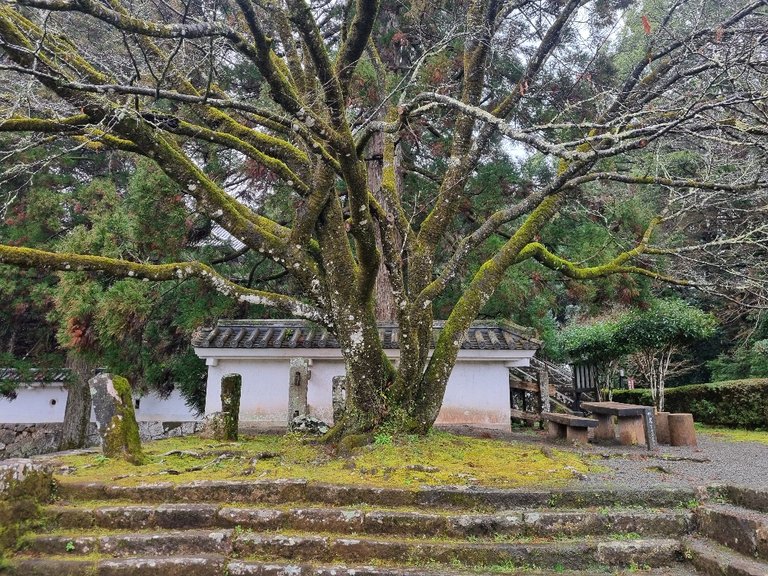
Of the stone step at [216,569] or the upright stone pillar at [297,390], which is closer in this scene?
the stone step at [216,569]

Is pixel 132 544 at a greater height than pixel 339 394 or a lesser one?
lesser

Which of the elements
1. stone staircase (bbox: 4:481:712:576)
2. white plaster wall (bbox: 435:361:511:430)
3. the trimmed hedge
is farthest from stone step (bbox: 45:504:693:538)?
the trimmed hedge

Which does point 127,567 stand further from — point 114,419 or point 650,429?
point 650,429

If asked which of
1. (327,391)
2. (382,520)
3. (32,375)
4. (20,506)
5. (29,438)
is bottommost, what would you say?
(29,438)

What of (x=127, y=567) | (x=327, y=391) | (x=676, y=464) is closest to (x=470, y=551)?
(x=127, y=567)

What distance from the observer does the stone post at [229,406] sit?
6.74 meters

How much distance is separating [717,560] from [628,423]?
4521mm

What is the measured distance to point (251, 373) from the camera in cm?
927

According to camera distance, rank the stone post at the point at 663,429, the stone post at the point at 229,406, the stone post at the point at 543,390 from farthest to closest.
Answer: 1. the stone post at the point at 543,390
2. the stone post at the point at 663,429
3. the stone post at the point at 229,406

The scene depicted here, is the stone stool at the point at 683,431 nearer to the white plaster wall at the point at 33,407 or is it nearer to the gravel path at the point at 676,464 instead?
the gravel path at the point at 676,464

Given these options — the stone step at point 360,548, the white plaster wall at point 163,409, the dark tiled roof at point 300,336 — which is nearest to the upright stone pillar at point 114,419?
the stone step at point 360,548

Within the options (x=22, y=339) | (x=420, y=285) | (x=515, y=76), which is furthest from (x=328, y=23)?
(x=22, y=339)

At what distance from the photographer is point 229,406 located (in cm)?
683

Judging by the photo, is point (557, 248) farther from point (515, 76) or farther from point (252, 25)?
point (252, 25)
